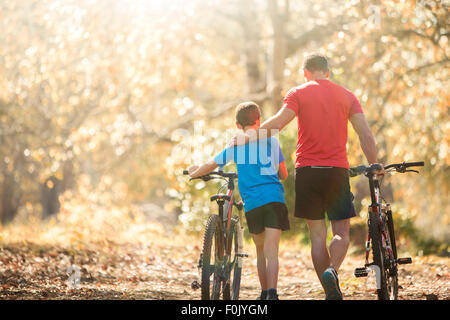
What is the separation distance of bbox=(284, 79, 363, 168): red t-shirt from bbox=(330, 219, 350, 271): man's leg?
47 centimetres

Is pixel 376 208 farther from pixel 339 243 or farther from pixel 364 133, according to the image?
pixel 364 133

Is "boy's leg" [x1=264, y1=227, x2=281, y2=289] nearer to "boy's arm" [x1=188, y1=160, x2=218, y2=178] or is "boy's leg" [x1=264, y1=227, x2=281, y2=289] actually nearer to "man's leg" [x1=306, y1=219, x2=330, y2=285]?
"man's leg" [x1=306, y1=219, x2=330, y2=285]

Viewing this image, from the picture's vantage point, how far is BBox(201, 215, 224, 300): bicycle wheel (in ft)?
15.8

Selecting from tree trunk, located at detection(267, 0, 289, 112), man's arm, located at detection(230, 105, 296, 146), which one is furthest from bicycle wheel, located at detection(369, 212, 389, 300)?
tree trunk, located at detection(267, 0, 289, 112)

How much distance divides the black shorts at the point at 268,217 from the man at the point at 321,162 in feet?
0.42

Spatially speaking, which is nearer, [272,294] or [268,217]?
[272,294]

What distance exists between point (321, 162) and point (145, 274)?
381 cm

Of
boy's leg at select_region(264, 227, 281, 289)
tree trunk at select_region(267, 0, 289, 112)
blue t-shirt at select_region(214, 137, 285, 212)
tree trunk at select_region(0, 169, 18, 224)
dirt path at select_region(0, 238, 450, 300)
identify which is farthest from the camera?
tree trunk at select_region(0, 169, 18, 224)

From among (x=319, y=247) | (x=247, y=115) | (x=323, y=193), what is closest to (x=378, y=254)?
(x=319, y=247)

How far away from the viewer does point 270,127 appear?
5090mm

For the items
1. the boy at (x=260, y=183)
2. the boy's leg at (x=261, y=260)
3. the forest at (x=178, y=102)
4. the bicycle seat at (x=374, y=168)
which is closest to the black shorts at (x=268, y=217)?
the boy at (x=260, y=183)

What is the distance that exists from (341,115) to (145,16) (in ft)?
29.8
